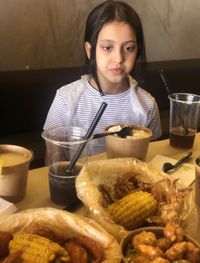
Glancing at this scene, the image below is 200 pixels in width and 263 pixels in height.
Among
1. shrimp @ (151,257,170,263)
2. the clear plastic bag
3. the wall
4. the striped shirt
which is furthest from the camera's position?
the wall

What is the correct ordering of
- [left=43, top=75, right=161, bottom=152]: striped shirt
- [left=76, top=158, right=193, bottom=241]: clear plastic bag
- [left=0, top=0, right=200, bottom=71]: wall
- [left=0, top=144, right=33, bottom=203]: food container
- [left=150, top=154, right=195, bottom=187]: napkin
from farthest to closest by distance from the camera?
[left=0, top=0, right=200, bottom=71]: wall < [left=43, top=75, right=161, bottom=152]: striped shirt < [left=150, top=154, right=195, bottom=187]: napkin < [left=0, top=144, right=33, bottom=203]: food container < [left=76, top=158, right=193, bottom=241]: clear plastic bag

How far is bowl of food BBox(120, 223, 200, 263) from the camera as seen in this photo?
727mm

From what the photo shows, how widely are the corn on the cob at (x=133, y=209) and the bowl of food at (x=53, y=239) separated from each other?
9 centimetres

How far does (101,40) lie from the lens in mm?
1690

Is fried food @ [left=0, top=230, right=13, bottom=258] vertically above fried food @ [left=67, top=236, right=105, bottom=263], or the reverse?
fried food @ [left=0, top=230, right=13, bottom=258]

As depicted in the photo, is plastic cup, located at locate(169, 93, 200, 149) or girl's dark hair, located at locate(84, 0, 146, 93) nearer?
plastic cup, located at locate(169, 93, 200, 149)

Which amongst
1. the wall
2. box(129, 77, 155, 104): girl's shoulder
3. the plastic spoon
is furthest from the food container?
the wall

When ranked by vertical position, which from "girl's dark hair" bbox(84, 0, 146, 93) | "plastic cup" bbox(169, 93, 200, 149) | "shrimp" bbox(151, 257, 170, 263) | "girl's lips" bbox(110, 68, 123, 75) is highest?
"girl's dark hair" bbox(84, 0, 146, 93)

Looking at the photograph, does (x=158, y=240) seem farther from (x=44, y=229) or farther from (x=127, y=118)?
(x=127, y=118)

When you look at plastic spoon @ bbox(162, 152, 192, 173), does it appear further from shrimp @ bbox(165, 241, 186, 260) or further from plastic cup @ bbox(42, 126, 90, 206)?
shrimp @ bbox(165, 241, 186, 260)

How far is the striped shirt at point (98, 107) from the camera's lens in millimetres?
1824

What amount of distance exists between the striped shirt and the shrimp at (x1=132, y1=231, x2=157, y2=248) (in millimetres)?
1055

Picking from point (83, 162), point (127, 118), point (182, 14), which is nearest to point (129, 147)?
point (83, 162)

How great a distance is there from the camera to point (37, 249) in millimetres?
766
